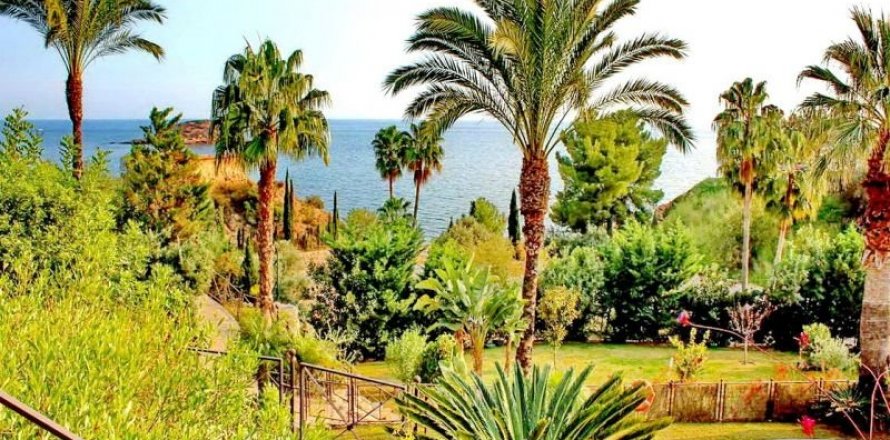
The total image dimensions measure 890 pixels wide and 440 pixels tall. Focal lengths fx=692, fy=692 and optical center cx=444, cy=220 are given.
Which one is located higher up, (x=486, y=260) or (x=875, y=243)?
(x=875, y=243)

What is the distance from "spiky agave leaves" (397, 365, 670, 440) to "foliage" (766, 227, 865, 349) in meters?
14.3

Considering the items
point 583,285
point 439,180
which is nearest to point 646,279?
point 583,285

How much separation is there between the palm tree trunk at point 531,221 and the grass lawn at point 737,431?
3271mm

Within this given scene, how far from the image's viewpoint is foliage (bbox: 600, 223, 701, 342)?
2177 cm

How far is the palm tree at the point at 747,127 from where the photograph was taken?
78.4 ft

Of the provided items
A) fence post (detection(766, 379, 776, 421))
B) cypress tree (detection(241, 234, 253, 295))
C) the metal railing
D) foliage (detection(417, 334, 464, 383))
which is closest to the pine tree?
cypress tree (detection(241, 234, 253, 295))

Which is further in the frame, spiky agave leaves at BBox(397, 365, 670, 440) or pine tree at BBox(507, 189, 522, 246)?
pine tree at BBox(507, 189, 522, 246)

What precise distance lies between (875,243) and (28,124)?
1528 centimetres

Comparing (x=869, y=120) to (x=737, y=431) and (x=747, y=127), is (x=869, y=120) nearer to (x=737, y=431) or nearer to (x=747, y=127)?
(x=737, y=431)

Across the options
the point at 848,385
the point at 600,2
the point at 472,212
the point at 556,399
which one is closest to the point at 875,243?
the point at 848,385

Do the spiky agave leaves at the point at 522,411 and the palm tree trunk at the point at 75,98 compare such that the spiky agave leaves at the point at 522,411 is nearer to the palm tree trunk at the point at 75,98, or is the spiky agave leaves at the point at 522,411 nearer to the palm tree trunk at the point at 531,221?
Result: the palm tree trunk at the point at 531,221

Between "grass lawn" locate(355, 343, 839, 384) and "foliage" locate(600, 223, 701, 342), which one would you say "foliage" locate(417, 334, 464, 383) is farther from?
"foliage" locate(600, 223, 701, 342)

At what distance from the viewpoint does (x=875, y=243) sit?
13312mm

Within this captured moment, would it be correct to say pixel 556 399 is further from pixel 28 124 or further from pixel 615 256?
pixel 615 256
